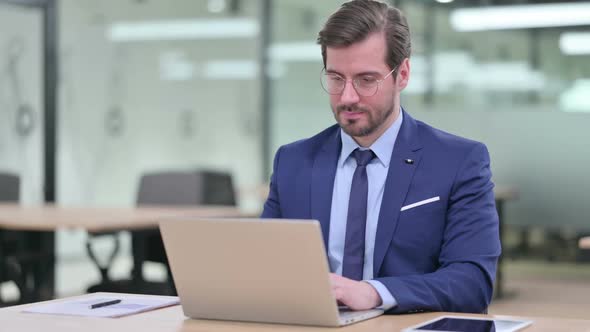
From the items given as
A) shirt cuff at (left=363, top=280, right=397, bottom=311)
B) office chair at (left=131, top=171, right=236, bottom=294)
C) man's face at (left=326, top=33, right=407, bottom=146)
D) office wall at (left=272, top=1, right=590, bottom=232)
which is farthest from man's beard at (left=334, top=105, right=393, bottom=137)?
office wall at (left=272, top=1, right=590, bottom=232)

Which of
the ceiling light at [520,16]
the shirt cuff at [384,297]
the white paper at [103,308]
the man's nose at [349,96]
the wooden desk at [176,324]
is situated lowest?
the white paper at [103,308]

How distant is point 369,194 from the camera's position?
2559mm

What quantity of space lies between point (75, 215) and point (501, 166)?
420 centimetres

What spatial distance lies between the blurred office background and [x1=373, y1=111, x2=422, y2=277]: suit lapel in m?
5.19

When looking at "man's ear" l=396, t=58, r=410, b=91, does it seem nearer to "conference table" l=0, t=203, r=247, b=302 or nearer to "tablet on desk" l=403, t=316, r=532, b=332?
"tablet on desk" l=403, t=316, r=532, b=332

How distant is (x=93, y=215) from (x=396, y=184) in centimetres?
289

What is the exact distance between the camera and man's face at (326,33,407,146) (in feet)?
7.93

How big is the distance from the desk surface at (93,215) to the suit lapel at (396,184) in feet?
6.40

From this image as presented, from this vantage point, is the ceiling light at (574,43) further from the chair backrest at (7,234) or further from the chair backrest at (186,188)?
the chair backrest at (7,234)

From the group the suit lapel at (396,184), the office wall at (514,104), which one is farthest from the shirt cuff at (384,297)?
the office wall at (514,104)

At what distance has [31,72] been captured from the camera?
24.5 feet

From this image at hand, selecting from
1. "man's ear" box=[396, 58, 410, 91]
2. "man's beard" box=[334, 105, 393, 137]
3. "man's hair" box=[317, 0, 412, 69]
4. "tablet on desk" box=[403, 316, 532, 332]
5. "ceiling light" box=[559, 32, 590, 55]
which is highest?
"ceiling light" box=[559, 32, 590, 55]

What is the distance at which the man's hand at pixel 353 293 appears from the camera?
2.13 m

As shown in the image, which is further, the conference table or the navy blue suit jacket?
the conference table
